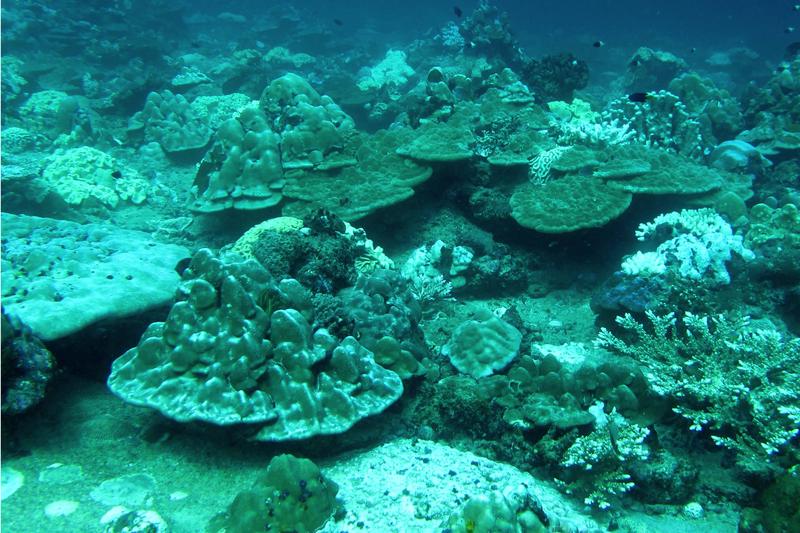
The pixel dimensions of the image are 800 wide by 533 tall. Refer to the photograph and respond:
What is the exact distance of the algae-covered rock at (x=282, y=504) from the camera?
2.99 m

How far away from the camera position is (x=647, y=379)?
172 inches

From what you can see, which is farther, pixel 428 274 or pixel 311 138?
pixel 311 138

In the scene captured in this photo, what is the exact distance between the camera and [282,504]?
3061mm

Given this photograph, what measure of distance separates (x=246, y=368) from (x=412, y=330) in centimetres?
207

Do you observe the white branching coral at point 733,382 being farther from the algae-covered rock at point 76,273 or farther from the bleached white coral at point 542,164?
the algae-covered rock at point 76,273

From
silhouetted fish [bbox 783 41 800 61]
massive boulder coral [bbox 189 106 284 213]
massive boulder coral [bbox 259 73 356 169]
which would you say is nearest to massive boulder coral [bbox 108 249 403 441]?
massive boulder coral [bbox 189 106 284 213]

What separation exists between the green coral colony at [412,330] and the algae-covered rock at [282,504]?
18 millimetres

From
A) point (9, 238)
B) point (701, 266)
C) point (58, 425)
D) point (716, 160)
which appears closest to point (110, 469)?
point (58, 425)

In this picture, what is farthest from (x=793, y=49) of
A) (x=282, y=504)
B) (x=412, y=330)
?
(x=282, y=504)

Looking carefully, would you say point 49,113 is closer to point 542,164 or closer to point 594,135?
point 542,164

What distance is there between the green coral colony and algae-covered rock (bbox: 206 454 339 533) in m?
0.02

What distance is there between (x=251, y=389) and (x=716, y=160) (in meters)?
11.1

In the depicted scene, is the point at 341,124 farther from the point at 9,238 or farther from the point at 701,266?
the point at 701,266

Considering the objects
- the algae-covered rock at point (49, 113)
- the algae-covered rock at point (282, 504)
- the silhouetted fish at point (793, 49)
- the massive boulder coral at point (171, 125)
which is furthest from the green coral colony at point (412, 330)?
the silhouetted fish at point (793, 49)
